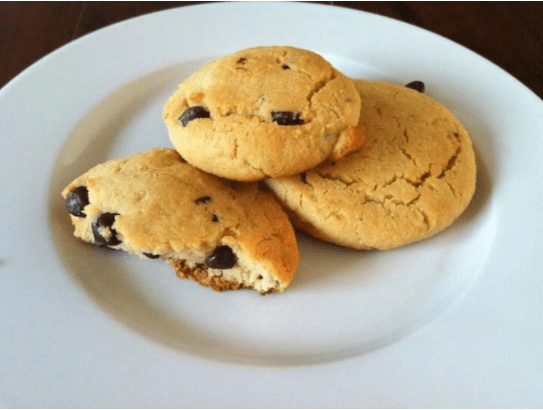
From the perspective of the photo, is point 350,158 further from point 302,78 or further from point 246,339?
point 246,339

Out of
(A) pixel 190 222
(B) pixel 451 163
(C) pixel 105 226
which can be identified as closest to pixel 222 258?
(A) pixel 190 222

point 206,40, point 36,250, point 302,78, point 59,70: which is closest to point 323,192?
point 302,78

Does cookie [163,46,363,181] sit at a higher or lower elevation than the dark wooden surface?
lower

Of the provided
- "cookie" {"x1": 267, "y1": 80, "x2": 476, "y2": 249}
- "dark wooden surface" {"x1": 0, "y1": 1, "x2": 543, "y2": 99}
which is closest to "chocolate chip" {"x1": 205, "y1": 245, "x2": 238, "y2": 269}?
"cookie" {"x1": 267, "y1": 80, "x2": 476, "y2": 249}

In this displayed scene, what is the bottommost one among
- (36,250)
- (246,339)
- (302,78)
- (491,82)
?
(246,339)

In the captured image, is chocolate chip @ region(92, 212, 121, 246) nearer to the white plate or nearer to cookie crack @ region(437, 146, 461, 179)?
the white plate

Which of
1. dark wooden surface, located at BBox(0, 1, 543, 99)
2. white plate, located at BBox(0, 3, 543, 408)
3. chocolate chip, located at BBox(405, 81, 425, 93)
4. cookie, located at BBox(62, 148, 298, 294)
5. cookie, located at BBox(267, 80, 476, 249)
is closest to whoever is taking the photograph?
white plate, located at BBox(0, 3, 543, 408)

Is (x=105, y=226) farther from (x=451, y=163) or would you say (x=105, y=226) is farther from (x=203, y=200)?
(x=451, y=163)

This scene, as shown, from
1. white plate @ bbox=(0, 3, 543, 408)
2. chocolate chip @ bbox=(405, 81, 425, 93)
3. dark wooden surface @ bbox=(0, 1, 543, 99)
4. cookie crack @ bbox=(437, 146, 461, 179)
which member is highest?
dark wooden surface @ bbox=(0, 1, 543, 99)
